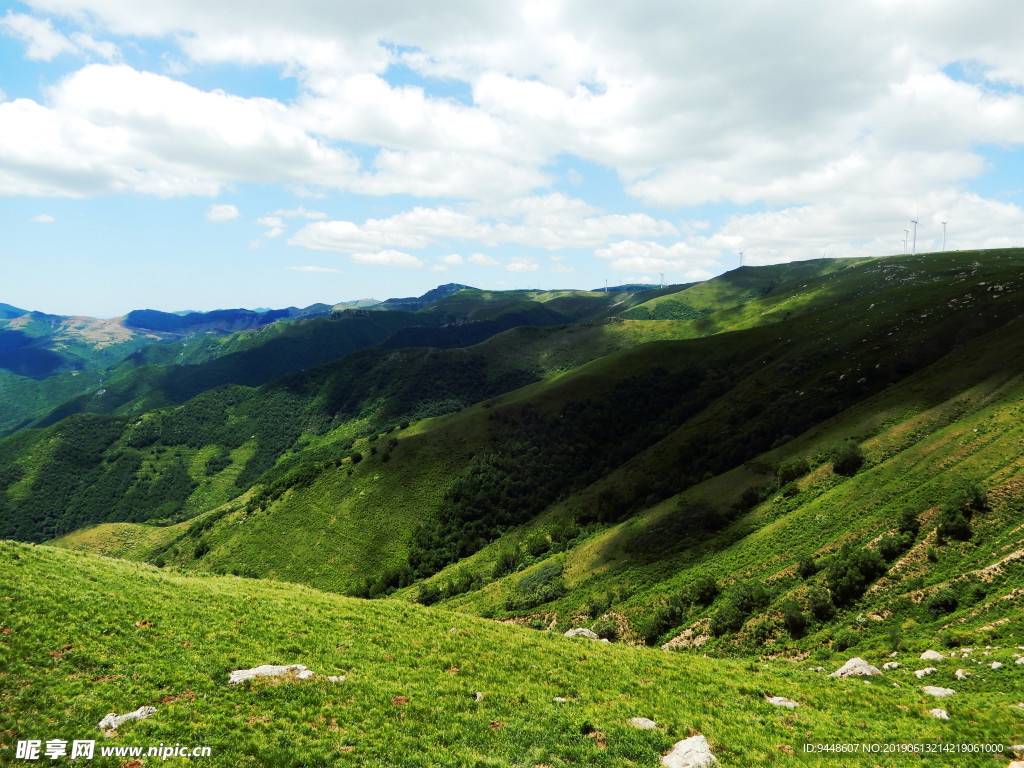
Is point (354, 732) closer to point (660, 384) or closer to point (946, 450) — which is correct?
point (946, 450)

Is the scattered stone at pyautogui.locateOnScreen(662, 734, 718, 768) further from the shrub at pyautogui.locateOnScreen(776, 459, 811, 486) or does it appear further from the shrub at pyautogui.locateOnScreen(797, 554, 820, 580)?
the shrub at pyautogui.locateOnScreen(776, 459, 811, 486)

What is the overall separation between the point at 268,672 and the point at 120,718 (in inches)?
262

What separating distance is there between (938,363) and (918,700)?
108m

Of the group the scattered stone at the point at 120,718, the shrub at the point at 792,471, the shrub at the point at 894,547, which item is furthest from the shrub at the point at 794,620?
the scattered stone at the point at 120,718

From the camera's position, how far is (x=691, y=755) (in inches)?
850

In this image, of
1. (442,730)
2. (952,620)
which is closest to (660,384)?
(952,620)

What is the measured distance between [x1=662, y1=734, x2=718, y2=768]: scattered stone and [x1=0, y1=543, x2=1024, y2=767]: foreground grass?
626 mm

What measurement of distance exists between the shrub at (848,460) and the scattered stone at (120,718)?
92694mm

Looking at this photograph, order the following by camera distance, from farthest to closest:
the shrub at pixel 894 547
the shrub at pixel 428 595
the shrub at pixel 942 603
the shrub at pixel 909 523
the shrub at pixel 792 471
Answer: the shrub at pixel 428 595
the shrub at pixel 792 471
the shrub at pixel 909 523
the shrub at pixel 894 547
the shrub at pixel 942 603

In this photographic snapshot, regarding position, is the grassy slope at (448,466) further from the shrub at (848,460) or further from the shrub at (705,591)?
the shrub at (705,591)

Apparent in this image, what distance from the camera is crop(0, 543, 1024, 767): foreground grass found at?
69.9 feet

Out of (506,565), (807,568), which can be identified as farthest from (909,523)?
(506,565)

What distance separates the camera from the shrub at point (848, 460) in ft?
258

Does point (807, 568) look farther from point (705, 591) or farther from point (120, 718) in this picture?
point (120, 718)
